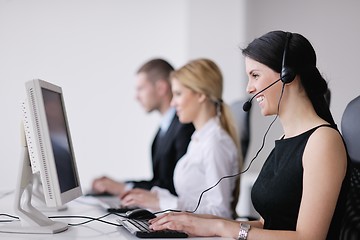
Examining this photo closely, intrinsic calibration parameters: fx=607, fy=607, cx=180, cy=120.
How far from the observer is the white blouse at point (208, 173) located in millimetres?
2533

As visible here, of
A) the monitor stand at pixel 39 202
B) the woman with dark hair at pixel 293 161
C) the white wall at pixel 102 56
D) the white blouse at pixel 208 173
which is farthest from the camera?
the white wall at pixel 102 56

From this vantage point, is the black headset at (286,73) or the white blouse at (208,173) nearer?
the black headset at (286,73)

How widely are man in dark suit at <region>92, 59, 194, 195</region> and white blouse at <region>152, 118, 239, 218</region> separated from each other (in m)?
0.41

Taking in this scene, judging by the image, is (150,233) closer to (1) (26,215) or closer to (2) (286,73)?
(1) (26,215)

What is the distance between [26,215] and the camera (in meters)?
1.85

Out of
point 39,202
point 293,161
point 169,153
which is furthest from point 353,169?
point 169,153

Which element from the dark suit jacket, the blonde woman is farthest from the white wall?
the blonde woman

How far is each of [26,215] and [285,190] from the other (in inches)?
30.9

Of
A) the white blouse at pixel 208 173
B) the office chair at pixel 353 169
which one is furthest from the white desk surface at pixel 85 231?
the office chair at pixel 353 169

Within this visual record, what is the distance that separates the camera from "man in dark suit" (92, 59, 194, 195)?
323 centimetres

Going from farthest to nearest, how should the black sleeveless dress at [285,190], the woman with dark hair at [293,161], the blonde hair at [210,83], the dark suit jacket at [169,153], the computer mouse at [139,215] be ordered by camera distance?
1. the dark suit jacket at [169,153]
2. the blonde hair at [210,83]
3. the computer mouse at [139,215]
4. the black sleeveless dress at [285,190]
5. the woman with dark hair at [293,161]

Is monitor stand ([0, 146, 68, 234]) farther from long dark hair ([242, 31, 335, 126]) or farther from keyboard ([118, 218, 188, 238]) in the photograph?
long dark hair ([242, 31, 335, 126])

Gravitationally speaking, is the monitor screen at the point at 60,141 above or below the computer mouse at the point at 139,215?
above

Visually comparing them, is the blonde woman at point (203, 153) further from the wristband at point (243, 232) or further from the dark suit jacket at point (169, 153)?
the wristband at point (243, 232)
